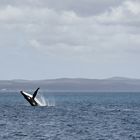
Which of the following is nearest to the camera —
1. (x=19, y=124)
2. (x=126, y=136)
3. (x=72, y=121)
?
(x=126, y=136)

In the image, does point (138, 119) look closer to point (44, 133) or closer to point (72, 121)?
point (72, 121)

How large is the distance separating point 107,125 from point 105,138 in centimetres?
1937

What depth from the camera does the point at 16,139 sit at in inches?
3248

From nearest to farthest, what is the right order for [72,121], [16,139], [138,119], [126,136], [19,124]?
[16,139] < [126,136] < [19,124] < [72,121] < [138,119]

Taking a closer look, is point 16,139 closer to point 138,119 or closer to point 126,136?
point 126,136

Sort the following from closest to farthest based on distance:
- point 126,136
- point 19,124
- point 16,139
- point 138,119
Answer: point 16,139 → point 126,136 → point 19,124 → point 138,119

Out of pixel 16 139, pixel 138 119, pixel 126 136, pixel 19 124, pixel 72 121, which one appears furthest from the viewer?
pixel 138 119

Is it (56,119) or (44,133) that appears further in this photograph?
(56,119)

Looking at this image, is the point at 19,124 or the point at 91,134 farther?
the point at 19,124

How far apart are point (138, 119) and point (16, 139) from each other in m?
42.8

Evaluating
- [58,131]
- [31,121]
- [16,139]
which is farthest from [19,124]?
[16,139]

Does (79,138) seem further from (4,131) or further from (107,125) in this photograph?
(107,125)

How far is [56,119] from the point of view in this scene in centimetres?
11731

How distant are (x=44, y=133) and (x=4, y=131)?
654cm
